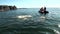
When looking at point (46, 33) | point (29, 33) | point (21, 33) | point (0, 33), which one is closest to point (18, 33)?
point (21, 33)

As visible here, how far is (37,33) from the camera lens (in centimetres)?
2852

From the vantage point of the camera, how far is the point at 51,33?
28.6 meters

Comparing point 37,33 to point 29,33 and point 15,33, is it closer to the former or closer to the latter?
point 29,33

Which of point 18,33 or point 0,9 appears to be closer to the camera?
point 18,33

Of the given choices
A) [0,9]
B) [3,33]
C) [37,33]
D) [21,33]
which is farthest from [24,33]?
[0,9]

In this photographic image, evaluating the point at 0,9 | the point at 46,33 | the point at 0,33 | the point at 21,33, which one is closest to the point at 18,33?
the point at 21,33

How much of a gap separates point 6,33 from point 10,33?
3.24 feet

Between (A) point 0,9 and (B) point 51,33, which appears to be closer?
(B) point 51,33

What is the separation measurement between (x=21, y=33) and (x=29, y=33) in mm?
1870

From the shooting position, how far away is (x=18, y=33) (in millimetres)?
28250

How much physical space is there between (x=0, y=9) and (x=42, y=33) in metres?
156

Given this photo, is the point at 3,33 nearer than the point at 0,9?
Yes

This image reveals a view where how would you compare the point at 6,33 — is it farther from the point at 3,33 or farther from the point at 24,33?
the point at 24,33

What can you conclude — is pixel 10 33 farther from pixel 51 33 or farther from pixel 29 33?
pixel 51 33
